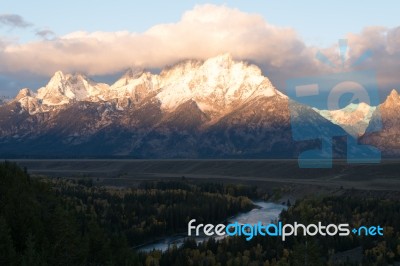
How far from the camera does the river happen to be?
121419 millimetres

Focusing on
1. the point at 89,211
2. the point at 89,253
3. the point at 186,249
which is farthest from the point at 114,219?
the point at 89,253

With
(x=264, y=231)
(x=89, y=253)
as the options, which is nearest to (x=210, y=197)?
(x=264, y=231)

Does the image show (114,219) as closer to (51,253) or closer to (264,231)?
(264,231)

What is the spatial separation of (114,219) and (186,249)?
39531mm

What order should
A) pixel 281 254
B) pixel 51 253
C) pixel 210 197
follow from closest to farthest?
pixel 51 253, pixel 281 254, pixel 210 197

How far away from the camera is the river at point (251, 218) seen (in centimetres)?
12142

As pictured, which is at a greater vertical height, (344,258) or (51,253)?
(51,253)

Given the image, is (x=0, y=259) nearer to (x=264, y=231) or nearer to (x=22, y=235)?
(x=22, y=235)

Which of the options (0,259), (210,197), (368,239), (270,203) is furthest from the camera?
(270,203)

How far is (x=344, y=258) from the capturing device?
91438 mm

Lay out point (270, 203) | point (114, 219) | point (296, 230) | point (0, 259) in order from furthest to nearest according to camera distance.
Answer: point (270, 203) < point (114, 219) < point (296, 230) < point (0, 259)

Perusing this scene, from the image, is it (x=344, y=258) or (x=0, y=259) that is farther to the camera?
(x=344, y=258)

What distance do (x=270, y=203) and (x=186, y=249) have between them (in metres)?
84.3

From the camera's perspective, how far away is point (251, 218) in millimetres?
147500
